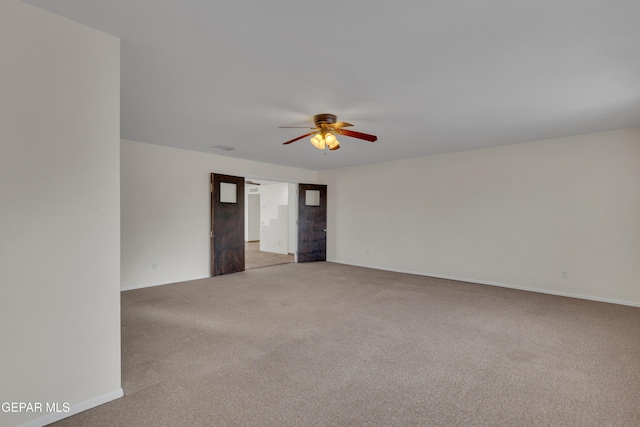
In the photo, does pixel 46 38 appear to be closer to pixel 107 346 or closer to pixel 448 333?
pixel 107 346

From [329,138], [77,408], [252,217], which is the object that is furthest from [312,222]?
[77,408]

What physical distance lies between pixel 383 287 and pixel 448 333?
2.01 m

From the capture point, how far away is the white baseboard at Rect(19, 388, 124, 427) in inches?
68.4

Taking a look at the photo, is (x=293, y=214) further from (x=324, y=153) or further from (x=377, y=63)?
(x=377, y=63)

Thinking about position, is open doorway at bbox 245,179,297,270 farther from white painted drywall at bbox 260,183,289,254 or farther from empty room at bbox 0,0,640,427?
empty room at bbox 0,0,640,427

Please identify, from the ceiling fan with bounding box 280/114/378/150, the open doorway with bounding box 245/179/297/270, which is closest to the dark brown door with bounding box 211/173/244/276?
the open doorway with bounding box 245/179/297/270

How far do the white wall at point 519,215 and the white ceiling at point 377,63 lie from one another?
26.4 inches

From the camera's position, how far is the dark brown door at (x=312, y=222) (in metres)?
7.59

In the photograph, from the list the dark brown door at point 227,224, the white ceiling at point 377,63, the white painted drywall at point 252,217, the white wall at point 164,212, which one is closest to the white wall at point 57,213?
the white ceiling at point 377,63

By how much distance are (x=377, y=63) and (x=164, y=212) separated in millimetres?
4671

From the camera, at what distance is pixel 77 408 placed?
187cm

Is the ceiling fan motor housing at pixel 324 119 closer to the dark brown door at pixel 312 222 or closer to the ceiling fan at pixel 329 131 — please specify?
the ceiling fan at pixel 329 131

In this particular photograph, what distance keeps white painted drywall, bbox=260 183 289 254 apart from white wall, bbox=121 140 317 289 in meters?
3.42

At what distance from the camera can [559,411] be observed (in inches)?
76.3
